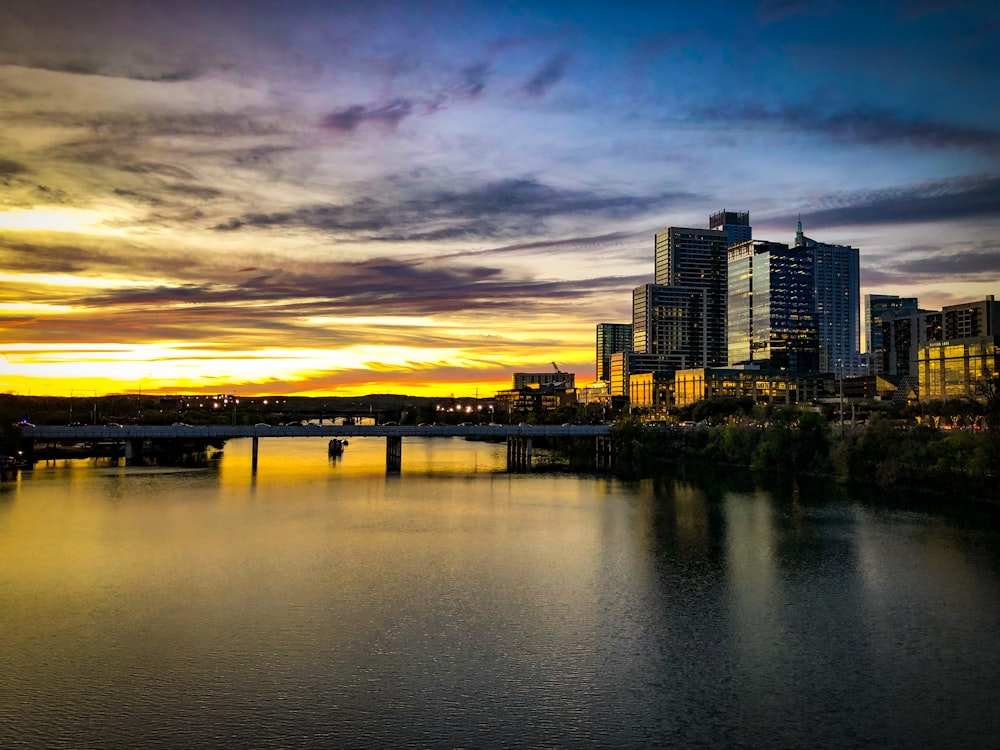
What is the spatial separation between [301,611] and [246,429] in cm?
8311

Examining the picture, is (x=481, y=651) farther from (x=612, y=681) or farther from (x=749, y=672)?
(x=749, y=672)

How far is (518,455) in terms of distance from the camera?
139625 mm

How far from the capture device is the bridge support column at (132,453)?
4392 inches

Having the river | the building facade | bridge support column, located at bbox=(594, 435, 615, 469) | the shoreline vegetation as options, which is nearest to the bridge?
bridge support column, located at bbox=(594, 435, 615, 469)

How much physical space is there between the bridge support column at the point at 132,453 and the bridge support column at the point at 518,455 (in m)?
52.8

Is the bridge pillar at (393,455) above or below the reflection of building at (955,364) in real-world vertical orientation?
below

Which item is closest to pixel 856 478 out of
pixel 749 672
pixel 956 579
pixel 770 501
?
pixel 770 501

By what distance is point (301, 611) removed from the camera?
34.6m

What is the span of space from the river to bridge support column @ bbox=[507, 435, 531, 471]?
180ft

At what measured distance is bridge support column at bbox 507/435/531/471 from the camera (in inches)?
4607

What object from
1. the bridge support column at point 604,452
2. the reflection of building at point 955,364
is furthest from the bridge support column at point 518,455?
the reflection of building at point 955,364

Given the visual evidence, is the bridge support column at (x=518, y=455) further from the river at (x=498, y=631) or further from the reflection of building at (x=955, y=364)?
the reflection of building at (x=955, y=364)

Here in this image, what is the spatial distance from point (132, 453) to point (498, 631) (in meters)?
96.3

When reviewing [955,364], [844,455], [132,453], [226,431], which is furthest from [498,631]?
[955,364]
